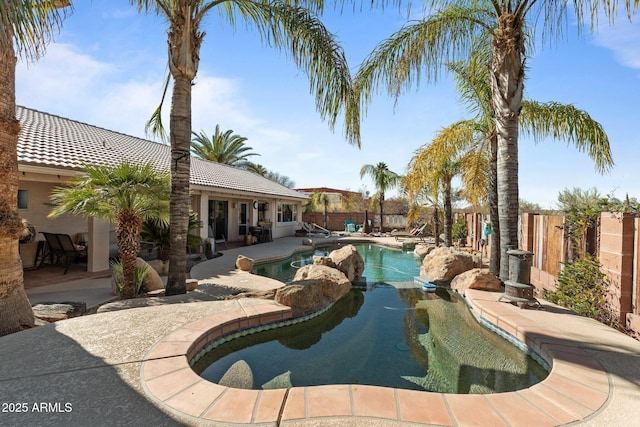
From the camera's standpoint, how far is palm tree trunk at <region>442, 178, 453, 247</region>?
15391 mm

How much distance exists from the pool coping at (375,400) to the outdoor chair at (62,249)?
744 centimetres

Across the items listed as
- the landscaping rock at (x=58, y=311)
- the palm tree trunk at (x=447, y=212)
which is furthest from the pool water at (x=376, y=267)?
the landscaping rock at (x=58, y=311)

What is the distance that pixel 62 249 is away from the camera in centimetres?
872

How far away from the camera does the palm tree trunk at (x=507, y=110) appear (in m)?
6.09

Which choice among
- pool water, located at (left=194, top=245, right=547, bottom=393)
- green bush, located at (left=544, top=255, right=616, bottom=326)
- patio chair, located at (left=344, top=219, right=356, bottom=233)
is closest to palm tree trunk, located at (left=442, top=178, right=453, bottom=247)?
pool water, located at (left=194, top=245, right=547, bottom=393)

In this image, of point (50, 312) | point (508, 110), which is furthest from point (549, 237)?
point (50, 312)

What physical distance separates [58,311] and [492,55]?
10.2 metres

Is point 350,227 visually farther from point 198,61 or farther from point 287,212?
point 198,61

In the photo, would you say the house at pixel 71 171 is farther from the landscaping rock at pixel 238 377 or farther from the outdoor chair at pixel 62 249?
the landscaping rock at pixel 238 377

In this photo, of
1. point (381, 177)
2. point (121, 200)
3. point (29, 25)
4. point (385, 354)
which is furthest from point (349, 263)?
point (381, 177)

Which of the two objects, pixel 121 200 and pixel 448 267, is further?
pixel 448 267

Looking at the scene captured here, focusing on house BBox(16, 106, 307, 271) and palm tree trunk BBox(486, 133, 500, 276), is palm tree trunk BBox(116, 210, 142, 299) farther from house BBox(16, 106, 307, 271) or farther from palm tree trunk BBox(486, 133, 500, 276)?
palm tree trunk BBox(486, 133, 500, 276)

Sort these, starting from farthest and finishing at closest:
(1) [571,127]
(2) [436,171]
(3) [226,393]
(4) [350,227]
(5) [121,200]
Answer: (4) [350,227] < (2) [436,171] < (1) [571,127] < (5) [121,200] < (3) [226,393]

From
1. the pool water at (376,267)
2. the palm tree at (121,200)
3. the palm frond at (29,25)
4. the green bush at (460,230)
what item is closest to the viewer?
the palm frond at (29,25)
